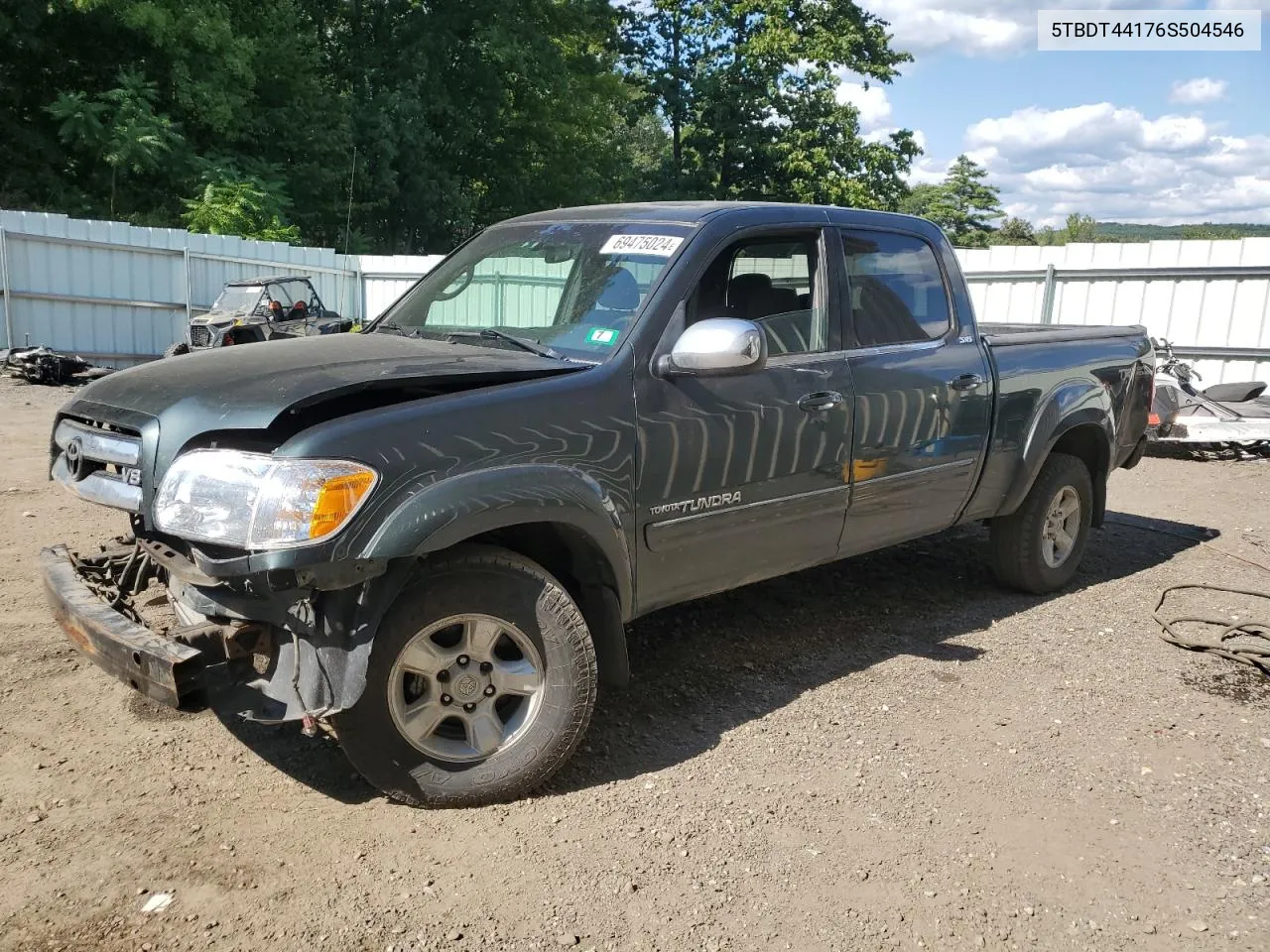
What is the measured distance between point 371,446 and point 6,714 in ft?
6.64

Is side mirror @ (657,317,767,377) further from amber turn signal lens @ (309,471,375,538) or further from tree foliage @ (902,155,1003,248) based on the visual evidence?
tree foliage @ (902,155,1003,248)

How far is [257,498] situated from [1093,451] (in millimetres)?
4981

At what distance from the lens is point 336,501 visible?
2891mm

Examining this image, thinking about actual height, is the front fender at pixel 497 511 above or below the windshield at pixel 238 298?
below

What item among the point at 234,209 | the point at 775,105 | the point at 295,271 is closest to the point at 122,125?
the point at 234,209

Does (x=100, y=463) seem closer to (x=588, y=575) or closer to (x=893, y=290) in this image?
(x=588, y=575)

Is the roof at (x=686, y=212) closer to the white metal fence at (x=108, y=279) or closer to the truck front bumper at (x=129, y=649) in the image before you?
the truck front bumper at (x=129, y=649)

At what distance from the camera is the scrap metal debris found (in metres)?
13.6

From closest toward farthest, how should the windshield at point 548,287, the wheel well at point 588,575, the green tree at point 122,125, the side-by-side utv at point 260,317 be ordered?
the wheel well at point 588,575 → the windshield at point 548,287 → the side-by-side utv at point 260,317 → the green tree at point 122,125

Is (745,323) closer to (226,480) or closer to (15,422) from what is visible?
(226,480)

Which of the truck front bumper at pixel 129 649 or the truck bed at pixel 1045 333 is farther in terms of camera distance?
the truck bed at pixel 1045 333

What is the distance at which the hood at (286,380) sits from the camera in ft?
9.92

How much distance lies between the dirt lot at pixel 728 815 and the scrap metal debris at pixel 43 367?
9.90 metres

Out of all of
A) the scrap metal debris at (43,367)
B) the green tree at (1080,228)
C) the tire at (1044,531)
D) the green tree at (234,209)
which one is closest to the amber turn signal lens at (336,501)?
the tire at (1044,531)
